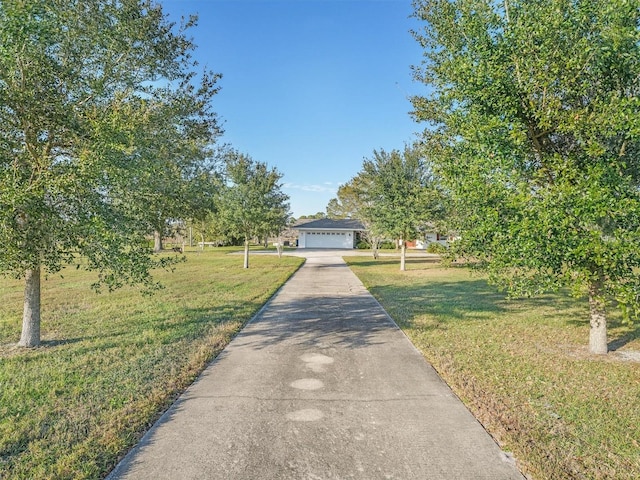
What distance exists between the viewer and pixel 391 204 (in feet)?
63.6

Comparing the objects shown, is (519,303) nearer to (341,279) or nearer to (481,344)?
(481,344)

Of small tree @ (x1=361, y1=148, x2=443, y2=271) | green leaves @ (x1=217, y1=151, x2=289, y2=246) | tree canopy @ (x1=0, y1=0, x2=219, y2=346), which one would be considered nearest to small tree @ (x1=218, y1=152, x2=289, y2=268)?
green leaves @ (x1=217, y1=151, x2=289, y2=246)

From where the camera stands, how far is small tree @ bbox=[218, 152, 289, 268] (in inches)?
790

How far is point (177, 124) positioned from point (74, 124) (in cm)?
233

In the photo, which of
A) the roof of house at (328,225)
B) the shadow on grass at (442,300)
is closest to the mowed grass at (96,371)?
the shadow on grass at (442,300)

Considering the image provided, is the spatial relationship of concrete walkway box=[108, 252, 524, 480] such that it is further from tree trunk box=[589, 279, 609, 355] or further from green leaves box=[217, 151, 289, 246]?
green leaves box=[217, 151, 289, 246]

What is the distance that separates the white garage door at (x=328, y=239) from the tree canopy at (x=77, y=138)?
132 ft

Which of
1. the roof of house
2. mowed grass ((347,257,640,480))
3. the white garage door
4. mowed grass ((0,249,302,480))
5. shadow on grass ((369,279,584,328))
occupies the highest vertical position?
the roof of house

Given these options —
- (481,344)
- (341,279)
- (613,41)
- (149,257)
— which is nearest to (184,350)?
(149,257)

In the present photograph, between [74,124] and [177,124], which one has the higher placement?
[177,124]

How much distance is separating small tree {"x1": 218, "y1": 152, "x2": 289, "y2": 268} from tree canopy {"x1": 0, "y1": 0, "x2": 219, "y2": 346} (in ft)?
44.0

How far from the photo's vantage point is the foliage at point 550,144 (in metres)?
4.66

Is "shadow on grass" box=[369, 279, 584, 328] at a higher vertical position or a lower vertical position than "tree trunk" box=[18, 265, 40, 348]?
lower

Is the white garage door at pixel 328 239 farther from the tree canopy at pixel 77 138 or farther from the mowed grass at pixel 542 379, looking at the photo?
the tree canopy at pixel 77 138
